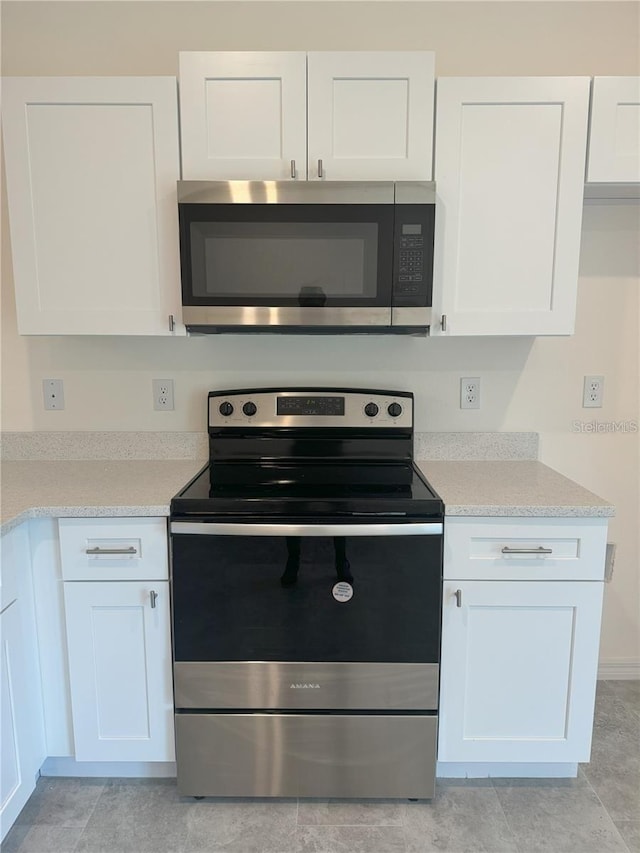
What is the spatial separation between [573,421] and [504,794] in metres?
1.30

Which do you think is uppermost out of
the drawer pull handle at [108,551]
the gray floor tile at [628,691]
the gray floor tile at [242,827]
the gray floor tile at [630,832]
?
the drawer pull handle at [108,551]

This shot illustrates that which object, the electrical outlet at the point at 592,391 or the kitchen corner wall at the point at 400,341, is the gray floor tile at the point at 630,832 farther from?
the electrical outlet at the point at 592,391

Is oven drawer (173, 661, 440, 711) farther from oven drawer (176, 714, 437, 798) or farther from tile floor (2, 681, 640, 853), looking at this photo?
tile floor (2, 681, 640, 853)

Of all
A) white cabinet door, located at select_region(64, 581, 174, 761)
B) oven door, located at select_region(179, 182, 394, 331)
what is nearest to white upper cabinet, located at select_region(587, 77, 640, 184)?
oven door, located at select_region(179, 182, 394, 331)

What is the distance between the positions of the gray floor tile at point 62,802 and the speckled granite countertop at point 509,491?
141 cm

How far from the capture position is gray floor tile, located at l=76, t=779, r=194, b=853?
1.54 meters

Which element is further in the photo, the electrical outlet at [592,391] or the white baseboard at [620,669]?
the white baseboard at [620,669]

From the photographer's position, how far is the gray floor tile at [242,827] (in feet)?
5.01

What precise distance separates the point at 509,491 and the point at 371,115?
3.92 ft

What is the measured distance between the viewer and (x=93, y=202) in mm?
1683

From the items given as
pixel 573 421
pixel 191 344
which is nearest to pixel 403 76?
pixel 191 344

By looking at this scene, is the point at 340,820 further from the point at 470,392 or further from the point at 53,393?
the point at 53,393

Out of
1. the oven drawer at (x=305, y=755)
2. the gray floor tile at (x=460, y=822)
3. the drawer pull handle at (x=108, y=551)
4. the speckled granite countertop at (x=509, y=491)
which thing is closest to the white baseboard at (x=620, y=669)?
the gray floor tile at (x=460, y=822)

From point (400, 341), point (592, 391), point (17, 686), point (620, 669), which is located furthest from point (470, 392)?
point (17, 686)
